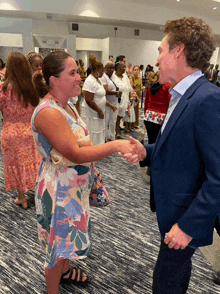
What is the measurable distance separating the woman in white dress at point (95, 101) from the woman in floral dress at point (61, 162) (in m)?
2.30

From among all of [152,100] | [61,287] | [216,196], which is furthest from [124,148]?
[152,100]

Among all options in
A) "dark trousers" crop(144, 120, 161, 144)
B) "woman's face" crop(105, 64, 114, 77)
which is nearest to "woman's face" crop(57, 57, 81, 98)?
"dark trousers" crop(144, 120, 161, 144)

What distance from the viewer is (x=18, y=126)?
2.49 meters

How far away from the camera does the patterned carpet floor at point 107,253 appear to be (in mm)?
A: 1729

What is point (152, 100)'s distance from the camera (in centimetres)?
315

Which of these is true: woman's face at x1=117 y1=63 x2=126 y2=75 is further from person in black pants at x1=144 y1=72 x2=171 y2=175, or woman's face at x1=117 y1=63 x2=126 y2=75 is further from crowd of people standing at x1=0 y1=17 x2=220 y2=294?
crowd of people standing at x1=0 y1=17 x2=220 y2=294

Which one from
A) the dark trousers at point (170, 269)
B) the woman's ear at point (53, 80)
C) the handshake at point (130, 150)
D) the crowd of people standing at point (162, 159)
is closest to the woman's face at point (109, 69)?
the crowd of people standing at point (162, 159)

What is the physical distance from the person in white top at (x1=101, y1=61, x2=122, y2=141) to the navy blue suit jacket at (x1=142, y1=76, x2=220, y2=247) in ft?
11.3

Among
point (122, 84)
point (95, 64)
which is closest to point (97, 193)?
point (95, 64)

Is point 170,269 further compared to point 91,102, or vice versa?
point 91,102

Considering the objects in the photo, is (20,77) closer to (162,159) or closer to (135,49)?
(162,159)

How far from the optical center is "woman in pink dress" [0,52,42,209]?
7.36ft

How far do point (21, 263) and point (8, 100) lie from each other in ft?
5.08

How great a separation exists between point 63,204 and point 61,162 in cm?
25
